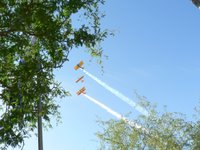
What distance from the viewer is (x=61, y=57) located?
68.4 feet

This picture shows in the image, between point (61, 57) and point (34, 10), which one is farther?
point (61, 57)

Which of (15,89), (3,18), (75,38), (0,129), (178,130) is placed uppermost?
(178,130)

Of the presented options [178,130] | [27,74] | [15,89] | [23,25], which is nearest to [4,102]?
[15,89]

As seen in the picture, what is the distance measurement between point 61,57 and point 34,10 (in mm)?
2636

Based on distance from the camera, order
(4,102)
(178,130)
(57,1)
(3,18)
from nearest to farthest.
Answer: (3,18) < (57,1) < (4,102) < (178,130)

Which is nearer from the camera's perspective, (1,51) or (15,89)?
(1,51)

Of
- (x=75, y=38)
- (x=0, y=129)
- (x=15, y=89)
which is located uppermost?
(x=75, y=38)

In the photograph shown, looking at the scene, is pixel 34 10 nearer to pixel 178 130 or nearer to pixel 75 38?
pixel 75 38

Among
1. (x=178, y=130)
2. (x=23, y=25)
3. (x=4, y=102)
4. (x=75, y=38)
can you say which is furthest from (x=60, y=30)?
(x=178, y=130)

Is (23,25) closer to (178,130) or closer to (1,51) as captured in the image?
(1,51)

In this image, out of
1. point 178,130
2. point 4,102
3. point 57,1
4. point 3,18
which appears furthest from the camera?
point 178,130

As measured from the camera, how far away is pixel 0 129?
21203mm

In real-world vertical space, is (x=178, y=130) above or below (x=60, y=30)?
above

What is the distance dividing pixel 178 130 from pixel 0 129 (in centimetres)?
2744
